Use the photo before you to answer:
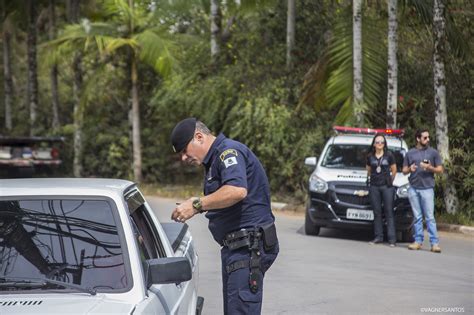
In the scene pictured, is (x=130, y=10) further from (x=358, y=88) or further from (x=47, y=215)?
(x=47, y=215)

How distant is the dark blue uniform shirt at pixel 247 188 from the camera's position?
498 cm

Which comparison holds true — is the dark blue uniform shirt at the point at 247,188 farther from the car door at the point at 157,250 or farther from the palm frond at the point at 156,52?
the palm frond at the point at 156,52

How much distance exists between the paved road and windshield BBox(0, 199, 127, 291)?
3.63 m

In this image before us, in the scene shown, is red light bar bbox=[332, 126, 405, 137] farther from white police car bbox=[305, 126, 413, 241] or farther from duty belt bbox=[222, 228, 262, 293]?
duty belt bbox=[222, 228, 262, 293]

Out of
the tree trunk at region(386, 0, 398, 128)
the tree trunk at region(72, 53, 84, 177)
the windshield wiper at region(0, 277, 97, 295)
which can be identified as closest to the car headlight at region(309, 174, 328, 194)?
the tree trunk at region(386, 0, 398, 128)

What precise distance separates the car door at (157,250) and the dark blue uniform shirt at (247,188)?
1.21 feet

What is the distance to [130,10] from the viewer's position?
79.3ft

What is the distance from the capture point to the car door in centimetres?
429

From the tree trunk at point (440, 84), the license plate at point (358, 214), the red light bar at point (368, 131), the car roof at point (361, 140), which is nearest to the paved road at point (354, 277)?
the license plate at point (358, 214)

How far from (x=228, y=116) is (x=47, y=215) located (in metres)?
16.7

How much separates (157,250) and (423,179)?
7.61m

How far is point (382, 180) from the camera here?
1264cm

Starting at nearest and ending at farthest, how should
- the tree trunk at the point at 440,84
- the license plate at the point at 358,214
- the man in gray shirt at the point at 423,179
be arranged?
the man in gray shirt at the point at 423,179, the license plate at the point at 358,214, the tree trunk at the point at 440,84

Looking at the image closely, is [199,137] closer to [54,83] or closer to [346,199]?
[346,199]
